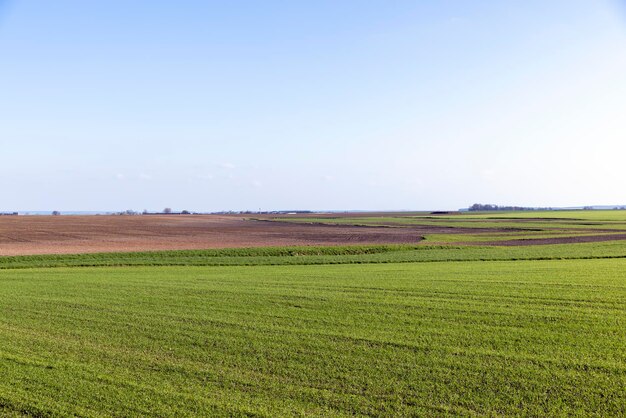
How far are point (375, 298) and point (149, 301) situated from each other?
7.44 meters

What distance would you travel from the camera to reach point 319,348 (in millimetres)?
10781

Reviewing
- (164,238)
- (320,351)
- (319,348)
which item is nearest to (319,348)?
(319,348)

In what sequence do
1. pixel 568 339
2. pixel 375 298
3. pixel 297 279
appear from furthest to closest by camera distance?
pixel 297 279, pixel 375 298, pixel 568 339

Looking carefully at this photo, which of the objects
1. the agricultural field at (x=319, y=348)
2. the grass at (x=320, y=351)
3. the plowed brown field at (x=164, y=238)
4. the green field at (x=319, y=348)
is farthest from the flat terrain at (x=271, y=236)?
the grass at (x=320, y=351)

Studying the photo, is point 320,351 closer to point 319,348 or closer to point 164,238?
point 319,348

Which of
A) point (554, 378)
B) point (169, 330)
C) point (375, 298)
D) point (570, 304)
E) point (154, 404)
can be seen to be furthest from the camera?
point (375, 298)

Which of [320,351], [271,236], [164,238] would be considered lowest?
[320,351]

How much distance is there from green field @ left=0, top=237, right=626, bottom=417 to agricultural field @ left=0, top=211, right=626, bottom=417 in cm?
4

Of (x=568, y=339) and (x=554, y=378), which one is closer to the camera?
(x=554, y=378)

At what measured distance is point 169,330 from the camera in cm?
1268

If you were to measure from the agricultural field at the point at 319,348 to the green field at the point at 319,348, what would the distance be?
41mm

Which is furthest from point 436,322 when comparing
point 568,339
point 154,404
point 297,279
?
point 297,279

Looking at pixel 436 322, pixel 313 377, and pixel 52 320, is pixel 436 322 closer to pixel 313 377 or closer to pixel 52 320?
pixel 313 377

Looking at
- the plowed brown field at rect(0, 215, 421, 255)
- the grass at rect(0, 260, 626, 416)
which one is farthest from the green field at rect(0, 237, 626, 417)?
the plowed brown field at rect(0, 215, 421, 255)
